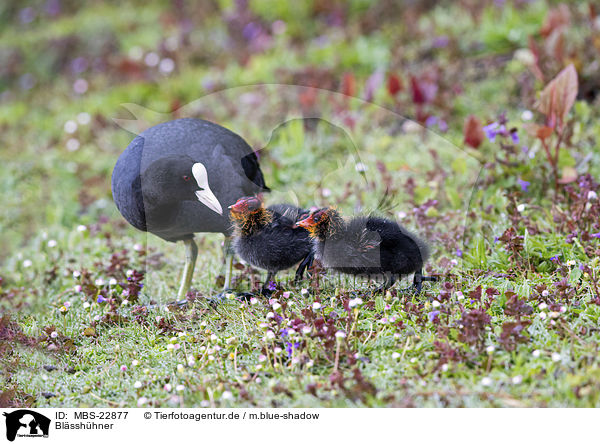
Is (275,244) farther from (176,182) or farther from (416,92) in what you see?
(416,92)

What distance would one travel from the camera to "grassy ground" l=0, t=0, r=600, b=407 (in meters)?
3.22

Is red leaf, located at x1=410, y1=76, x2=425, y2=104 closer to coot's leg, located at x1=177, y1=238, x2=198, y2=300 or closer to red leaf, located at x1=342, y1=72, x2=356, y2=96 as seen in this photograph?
red leaf, located at x1=342, y1=72, x2=356, y2=96

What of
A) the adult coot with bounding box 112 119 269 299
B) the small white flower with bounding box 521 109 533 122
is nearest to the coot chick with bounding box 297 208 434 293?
the adult coot with bounding box 112 119 269 299

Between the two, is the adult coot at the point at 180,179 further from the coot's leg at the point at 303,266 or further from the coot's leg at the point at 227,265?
the coot's leg at the point at 303,266

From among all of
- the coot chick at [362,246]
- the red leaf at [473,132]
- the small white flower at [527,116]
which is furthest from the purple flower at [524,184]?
the coot chick at [362,246]

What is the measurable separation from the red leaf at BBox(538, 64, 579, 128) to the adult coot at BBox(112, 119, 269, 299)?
2.40 meters

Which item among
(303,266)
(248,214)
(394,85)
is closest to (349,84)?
(394,85)

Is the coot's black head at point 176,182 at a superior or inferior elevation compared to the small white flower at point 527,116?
inferior

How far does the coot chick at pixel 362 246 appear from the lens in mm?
3568

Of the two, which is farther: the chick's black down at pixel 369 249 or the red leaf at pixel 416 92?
the red leaf at pixel 416 92

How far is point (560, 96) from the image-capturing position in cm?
468

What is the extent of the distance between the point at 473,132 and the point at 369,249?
90.5 inches

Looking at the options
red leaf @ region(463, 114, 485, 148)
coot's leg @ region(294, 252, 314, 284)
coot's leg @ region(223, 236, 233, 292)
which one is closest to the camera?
coot's leg @ region(294, 252, 314, 284)
